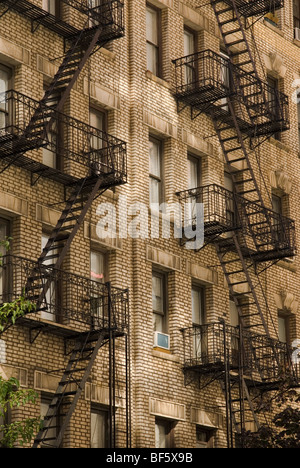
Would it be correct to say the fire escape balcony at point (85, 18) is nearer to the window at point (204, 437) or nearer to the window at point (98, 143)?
the window at point (98, 143)

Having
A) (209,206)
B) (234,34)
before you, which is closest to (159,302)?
(209,206)

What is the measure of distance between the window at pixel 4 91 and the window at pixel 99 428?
714cm

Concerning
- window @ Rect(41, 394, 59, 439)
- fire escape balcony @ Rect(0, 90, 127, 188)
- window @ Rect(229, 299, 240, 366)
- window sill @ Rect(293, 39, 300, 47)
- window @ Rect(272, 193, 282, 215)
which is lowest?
window @ Rect(41, 394, 59, 439)

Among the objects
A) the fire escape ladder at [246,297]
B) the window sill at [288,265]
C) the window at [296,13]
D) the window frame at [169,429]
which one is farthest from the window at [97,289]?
the window at [296,13]

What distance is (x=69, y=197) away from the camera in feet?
99.9

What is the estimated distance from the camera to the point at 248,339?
34719mm

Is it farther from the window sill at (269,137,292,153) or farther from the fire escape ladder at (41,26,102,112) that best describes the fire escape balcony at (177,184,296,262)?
the fire escape ladder at (41,26,102,112)

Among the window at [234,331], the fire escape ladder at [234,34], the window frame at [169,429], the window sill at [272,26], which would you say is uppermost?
the window sill at [272,26]

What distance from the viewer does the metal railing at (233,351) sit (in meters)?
32.9

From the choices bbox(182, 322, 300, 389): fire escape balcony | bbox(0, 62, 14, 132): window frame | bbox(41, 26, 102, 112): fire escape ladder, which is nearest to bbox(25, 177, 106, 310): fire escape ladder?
bbox(41, 26, 102, 112): fire escape ladder

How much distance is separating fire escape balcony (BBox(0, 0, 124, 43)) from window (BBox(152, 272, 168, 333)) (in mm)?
6537

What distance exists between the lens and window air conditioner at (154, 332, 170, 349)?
3234 cm

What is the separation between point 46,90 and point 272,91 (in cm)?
1214

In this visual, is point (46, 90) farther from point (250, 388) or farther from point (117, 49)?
point (250, 388)
